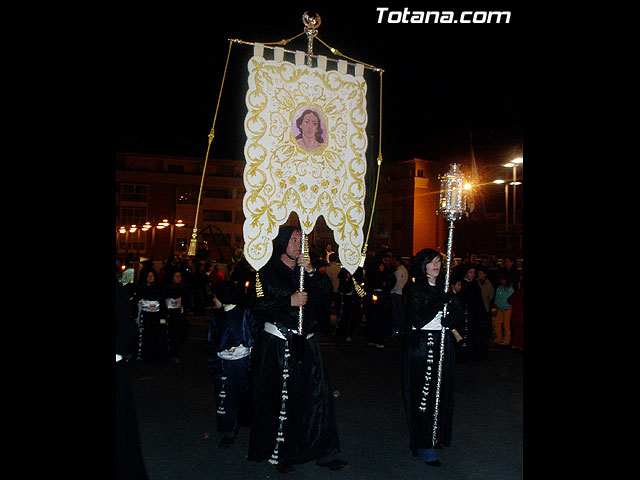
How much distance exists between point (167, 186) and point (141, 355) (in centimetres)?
3068

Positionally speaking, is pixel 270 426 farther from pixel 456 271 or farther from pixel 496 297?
pixel 496 297

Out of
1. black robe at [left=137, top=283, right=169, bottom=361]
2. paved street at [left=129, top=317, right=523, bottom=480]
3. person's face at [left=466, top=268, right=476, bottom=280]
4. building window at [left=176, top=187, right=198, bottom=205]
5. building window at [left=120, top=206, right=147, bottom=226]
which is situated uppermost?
building window at [left=176, top=187, right=198, bottom=205]

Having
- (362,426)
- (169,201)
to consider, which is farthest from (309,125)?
(169,201)

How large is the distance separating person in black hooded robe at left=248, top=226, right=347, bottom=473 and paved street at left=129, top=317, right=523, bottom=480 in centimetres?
18

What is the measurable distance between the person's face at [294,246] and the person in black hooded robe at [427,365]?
1.15 meters

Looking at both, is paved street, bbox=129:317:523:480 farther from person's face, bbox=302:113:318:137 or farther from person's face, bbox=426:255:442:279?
person's face, bbox=302:113:318:137

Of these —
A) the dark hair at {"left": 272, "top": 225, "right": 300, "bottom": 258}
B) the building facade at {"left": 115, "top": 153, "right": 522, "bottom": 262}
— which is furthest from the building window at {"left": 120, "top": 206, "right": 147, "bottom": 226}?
the dark hair at {"left": 272, "top": 225, "right": 300, "bottom": 258}

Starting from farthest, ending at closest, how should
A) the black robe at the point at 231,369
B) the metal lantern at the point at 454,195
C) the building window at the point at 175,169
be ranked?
the building window at the point at 175,169, the black robe at the point at 231,369, the metal lantern at the point at 454,195

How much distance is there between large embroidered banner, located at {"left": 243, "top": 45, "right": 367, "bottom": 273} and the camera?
4129mm

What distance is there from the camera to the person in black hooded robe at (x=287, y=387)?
13.5ft

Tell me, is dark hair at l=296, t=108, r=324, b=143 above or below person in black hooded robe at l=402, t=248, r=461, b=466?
above

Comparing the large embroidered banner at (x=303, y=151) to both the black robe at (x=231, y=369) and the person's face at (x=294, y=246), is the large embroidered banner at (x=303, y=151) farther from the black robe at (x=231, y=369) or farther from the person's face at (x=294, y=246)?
the black robe at (x=231, y=369)

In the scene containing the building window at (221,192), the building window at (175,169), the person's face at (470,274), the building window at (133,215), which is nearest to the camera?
the person's face at (470,274)

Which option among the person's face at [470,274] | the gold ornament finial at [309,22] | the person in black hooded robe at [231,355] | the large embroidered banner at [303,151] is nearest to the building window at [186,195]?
the person's face at [470,274]
